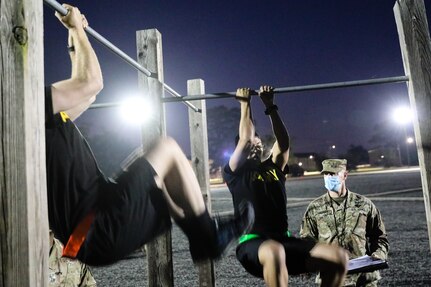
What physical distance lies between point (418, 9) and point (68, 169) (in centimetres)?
231

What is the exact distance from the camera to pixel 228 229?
2412 millimetres

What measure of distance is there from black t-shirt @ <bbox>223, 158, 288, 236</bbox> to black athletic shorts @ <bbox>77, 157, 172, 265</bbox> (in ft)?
4.03

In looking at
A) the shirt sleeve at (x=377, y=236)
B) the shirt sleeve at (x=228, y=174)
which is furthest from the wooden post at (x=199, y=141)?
the shirt sleeve at (x=377, y=236)

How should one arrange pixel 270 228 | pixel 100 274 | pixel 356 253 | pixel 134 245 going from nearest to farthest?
pixel 134 245 → pixel 270 228 → pixel 356 253 → pixel 100 274

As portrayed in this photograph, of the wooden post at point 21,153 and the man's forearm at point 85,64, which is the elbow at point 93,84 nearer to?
the man's forearm at point 85,64

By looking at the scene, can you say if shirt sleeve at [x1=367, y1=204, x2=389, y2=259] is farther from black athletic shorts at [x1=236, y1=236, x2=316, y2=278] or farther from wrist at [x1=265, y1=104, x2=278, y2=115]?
wrist at [x1=265, y1=104, x2=278, y2=115]

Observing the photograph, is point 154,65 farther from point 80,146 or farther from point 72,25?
point 80,146

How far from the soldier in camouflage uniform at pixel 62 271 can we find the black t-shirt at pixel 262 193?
1.69 metres

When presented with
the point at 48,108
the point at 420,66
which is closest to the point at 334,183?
the point at 420,66

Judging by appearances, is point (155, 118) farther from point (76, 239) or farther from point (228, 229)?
point (76, 239)

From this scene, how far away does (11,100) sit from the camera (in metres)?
1.15

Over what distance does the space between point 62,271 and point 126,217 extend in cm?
219

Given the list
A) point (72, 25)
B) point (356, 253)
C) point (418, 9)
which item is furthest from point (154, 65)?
point (356, 253)

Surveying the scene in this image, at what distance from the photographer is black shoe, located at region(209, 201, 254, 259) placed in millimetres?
2285
